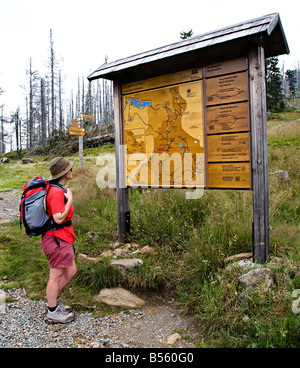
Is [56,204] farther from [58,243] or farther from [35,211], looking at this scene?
[58,243]

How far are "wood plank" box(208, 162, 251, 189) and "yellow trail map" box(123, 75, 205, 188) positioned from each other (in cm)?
17

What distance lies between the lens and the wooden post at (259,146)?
3639 mm

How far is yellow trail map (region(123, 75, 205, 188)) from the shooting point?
13.8 ft

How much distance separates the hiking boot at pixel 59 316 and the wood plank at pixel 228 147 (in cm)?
276

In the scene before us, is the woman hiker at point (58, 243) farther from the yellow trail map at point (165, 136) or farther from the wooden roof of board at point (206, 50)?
the wooden roof of board at point (206, 50)

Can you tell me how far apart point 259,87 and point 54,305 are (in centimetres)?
373

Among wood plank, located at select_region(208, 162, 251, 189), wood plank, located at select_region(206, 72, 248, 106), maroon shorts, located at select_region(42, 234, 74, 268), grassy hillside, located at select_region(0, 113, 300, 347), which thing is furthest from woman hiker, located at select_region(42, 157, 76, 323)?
wood plank, located at select_region(206, 72, 248, 106)

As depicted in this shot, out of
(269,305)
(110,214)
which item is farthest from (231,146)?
(110,214)

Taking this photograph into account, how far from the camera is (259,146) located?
143 inches

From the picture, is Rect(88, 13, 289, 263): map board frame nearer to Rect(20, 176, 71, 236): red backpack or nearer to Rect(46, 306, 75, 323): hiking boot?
Rect(20, 176, 71, 236): red backpack

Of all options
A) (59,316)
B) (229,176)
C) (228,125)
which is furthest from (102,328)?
(228,125)

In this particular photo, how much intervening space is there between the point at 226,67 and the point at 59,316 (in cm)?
388

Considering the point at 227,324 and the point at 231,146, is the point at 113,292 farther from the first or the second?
the point at 231,146

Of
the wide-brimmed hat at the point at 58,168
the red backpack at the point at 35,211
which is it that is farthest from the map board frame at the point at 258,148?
the red backpack at the point at 35,211
